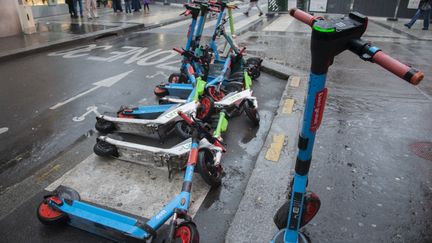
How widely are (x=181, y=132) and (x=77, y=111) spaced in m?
2.40

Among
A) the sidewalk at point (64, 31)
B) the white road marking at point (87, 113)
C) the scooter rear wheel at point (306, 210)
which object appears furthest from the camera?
the sidewalk at point (64, 31)

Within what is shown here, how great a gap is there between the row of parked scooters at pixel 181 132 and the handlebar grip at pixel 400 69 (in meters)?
1.67

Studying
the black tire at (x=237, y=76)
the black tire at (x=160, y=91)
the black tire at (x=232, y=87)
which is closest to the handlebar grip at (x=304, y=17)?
the black tire at (x=232, y=87)

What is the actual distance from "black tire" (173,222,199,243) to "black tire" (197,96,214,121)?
2379 mm

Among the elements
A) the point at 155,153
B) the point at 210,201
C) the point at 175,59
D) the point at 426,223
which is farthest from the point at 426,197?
the point at 175,59

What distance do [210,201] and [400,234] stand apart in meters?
1.76

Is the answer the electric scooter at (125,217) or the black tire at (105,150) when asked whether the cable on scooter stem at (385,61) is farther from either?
the black tire at (105,150)

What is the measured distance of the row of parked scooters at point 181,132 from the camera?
2.55 metres

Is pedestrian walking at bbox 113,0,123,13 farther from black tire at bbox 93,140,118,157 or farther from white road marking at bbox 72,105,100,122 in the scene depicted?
black tire at bbox 93,140,118,157

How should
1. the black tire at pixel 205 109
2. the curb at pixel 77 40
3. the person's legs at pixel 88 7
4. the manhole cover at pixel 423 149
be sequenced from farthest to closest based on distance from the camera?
the person's legs at pixel 88 7 → the curb at pixel 77 40 → the black tire at pixel 205 109 → the manhole cover at pixel 423 149

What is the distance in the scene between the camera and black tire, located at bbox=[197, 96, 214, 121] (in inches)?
179

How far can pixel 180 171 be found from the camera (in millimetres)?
3660

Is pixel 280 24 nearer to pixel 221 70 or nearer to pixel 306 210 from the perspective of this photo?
pixel 221 70

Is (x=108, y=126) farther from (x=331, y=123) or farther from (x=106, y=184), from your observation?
(x=331, y=123)
